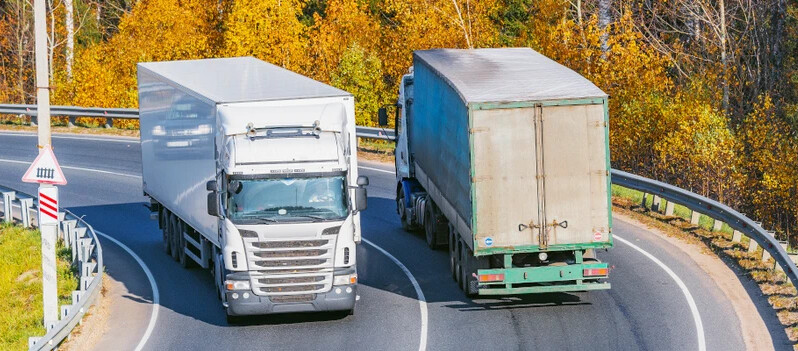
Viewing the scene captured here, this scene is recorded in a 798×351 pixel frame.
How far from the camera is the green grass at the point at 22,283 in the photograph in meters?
20.9

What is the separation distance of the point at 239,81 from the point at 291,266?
15.8 feet

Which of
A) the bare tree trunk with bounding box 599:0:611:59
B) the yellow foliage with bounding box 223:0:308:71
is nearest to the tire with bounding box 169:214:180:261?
the bare tree trunk with bounding box 599:0:611:59

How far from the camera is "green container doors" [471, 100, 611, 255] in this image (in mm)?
18844

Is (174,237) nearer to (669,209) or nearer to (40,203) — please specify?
(40,203)

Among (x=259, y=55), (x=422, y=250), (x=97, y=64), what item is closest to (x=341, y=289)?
(x=422, y=250)

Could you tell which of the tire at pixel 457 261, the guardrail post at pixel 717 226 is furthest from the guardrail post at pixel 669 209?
the tire at pixel 457 261

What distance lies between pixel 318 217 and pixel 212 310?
10.6 ft

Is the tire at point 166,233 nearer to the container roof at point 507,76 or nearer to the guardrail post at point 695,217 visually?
the container roof at point 507,76

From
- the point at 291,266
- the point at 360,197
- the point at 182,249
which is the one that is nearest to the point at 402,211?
the point at 182,249

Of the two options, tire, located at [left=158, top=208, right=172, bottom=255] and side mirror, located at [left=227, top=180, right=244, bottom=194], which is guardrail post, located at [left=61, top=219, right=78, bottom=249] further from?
side mirror, located at [left=227, top=180, right=244, bottom=194]

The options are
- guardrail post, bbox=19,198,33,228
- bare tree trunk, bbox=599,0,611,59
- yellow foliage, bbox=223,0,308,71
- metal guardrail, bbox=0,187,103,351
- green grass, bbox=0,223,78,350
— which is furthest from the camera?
yellow foliage, bbox=223,0,308,71

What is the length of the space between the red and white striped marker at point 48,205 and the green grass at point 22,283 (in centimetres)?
208

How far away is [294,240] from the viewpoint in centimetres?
1861

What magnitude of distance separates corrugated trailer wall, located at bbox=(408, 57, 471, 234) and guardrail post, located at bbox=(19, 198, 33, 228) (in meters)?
9.31
